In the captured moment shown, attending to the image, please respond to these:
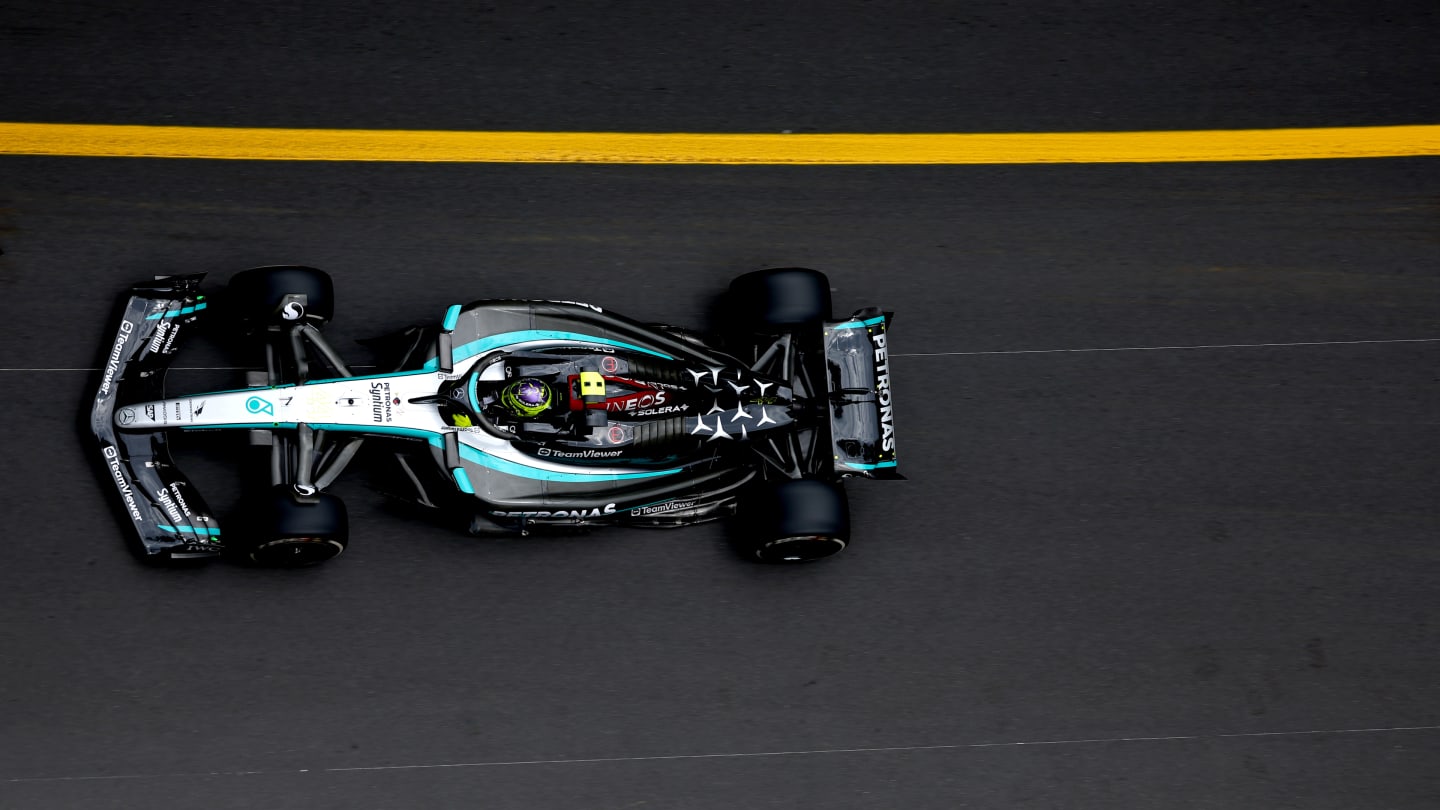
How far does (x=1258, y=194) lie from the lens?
18.9 ft

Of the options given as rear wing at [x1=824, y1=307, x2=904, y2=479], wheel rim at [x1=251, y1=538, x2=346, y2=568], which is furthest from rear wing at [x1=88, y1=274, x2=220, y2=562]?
rear wing at [x1=824, y1=307, x2=904, y2=479]

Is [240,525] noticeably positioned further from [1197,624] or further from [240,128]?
[1197,624]

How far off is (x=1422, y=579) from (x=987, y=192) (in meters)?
3.01

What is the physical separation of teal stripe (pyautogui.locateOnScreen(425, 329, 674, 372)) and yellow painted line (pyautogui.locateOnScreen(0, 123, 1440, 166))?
1.11 meters

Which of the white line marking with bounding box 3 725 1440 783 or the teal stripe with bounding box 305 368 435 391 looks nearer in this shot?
the teal stripe with bounding box 305 368 435 391

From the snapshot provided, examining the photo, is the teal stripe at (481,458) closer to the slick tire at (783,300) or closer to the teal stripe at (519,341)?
the teal stripe at (519,341)

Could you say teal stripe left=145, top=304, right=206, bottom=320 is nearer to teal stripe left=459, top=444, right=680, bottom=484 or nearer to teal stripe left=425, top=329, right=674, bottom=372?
teal stripe left=425, top=329, right=674, bottom=372

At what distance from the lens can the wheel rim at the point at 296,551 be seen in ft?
14.6

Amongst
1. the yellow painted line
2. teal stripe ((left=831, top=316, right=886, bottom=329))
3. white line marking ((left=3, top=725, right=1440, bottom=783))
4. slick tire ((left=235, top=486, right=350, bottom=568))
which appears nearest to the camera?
slick tire ((left=235, top=486, right=350, bottom=568))

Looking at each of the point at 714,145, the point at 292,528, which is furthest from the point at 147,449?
the point at 714,145

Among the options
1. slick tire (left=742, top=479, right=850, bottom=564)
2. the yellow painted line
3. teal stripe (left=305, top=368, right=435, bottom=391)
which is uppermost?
the yellow painted line

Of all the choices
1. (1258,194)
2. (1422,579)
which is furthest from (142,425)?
(1422,579)

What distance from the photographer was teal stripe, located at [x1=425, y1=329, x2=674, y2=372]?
4.62 m

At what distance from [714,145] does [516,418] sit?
1.89 m
